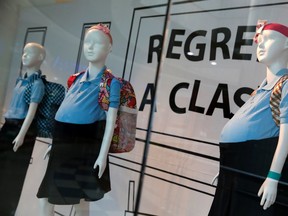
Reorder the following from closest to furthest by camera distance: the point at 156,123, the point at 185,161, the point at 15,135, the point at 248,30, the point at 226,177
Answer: the point at 226,177 < the point at 248,30 < the point at 185,161 < the point at 156,123 < the point at 15,135

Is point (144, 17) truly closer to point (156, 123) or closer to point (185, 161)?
point (156, 123)

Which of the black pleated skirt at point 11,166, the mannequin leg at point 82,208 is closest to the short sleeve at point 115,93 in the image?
the mannequin leg at point 82,208

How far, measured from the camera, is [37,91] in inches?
88.4

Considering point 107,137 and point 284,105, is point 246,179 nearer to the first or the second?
point 284,105

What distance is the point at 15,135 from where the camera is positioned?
235 centimetres

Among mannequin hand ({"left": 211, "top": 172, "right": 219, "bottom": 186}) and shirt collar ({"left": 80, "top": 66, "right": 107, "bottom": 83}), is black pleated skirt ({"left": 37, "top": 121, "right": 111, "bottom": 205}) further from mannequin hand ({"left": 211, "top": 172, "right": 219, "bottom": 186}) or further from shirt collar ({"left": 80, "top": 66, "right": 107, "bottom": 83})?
mannequin hand ({"left": 211, "top": 172, "right": 219, "bottom": 186})

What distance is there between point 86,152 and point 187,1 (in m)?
0.89

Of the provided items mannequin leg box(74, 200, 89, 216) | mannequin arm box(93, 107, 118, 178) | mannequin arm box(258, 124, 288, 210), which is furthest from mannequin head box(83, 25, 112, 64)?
mannequin arm box(258, 124, 288, 210)

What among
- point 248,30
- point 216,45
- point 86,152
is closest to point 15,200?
point 86,152

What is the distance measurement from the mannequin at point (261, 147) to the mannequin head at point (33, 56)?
1317 mm

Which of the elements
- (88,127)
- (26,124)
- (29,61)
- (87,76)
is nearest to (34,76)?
(29,61)

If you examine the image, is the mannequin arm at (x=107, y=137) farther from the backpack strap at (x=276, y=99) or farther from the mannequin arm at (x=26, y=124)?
the backpack strap at (x=276, y=99)

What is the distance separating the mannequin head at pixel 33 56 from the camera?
2.35 meters

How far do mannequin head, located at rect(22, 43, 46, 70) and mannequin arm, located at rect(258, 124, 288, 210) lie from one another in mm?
1530
